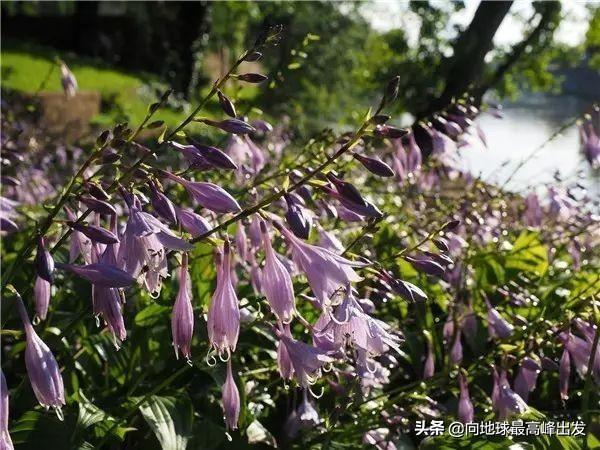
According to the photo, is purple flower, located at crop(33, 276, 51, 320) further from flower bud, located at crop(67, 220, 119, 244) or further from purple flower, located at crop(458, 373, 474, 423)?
purple flower, located at crop(458, 373, 474, 423)

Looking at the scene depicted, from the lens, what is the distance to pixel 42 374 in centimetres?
131

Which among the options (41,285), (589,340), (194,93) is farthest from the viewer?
(194,93)

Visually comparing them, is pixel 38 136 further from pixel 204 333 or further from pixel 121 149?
pixel 121 149

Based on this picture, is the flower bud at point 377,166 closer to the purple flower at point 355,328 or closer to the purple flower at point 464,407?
the purple flower at point 355,328

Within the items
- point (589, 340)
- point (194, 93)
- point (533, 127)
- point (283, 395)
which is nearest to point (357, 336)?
point (589, 340)

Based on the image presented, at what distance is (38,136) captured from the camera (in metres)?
5.51

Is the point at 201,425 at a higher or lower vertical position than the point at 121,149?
lower

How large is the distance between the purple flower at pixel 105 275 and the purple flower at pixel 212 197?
191 mm

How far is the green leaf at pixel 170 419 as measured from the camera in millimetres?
1740

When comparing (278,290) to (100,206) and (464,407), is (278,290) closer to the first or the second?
(100,206)

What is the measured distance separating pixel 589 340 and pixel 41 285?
1.17 metres

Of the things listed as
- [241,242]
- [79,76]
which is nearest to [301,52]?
[241,242]

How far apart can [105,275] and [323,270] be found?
36 cm

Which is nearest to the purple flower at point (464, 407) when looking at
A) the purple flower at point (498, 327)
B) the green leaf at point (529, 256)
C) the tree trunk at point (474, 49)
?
the purple flower at point (498, 327)
